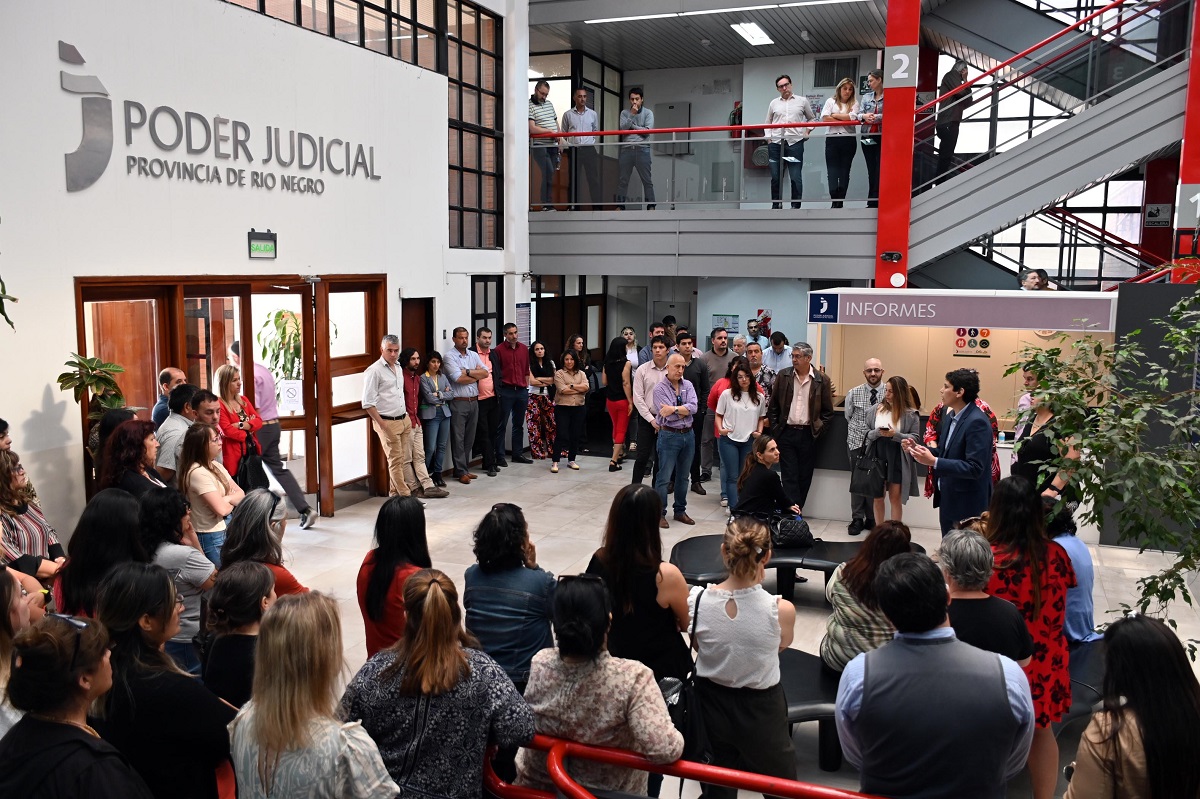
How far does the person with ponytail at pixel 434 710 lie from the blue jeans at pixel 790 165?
A: 409 inches

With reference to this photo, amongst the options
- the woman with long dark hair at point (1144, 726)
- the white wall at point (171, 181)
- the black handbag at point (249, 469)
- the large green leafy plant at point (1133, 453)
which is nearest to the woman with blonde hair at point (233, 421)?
the black handbag at point (249, 469)

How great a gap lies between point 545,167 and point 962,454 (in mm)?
8398

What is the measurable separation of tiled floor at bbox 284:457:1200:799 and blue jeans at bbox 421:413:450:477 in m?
0.34

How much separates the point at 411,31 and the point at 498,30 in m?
1.91

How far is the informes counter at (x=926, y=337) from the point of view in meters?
8.71

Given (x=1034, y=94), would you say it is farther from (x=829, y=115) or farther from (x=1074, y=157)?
(x=829, y=115)

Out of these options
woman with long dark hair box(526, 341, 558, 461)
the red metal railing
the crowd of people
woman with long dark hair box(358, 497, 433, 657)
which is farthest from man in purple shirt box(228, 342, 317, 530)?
the red metal railing

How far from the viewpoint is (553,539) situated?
869 cm

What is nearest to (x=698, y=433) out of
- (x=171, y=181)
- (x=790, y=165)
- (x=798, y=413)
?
(x=798, y=413)

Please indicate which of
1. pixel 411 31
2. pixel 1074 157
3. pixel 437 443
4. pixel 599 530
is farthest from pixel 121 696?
pixel 1074 157

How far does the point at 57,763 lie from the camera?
89.4 inches

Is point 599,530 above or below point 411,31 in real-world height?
below

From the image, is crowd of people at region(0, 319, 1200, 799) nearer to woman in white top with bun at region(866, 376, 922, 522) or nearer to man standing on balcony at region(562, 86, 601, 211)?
woman in white top with bun at region(866, 376, 922, 522)

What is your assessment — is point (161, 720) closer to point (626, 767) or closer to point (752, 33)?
point (626, 767)
